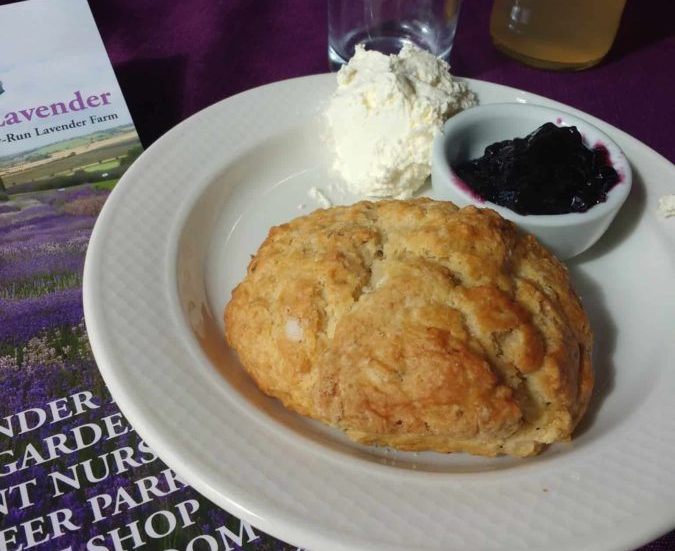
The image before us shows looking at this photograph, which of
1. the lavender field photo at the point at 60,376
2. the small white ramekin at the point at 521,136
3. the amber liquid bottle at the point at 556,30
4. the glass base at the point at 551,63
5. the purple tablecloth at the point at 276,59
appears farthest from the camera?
the glass base at the point at 551,63

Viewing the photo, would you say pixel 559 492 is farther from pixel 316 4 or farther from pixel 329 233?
pixel 316 4

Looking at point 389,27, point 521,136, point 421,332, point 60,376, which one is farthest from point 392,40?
point 60,376

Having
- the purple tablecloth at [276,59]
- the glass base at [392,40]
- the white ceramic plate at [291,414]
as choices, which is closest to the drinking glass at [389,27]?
the glass base at [392,40]

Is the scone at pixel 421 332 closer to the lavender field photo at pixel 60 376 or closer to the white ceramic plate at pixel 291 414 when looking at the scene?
the white ceramic plate at pixel 291 414

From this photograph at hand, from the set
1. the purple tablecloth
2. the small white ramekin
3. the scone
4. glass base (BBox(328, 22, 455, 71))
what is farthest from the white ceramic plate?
glass base (BBox(328, 22, 455, 71))

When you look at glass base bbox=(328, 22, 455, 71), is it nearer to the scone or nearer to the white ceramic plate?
the white ceramic plate

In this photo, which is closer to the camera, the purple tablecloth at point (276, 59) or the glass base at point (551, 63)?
the purple tablecloth at point (276, 59)
